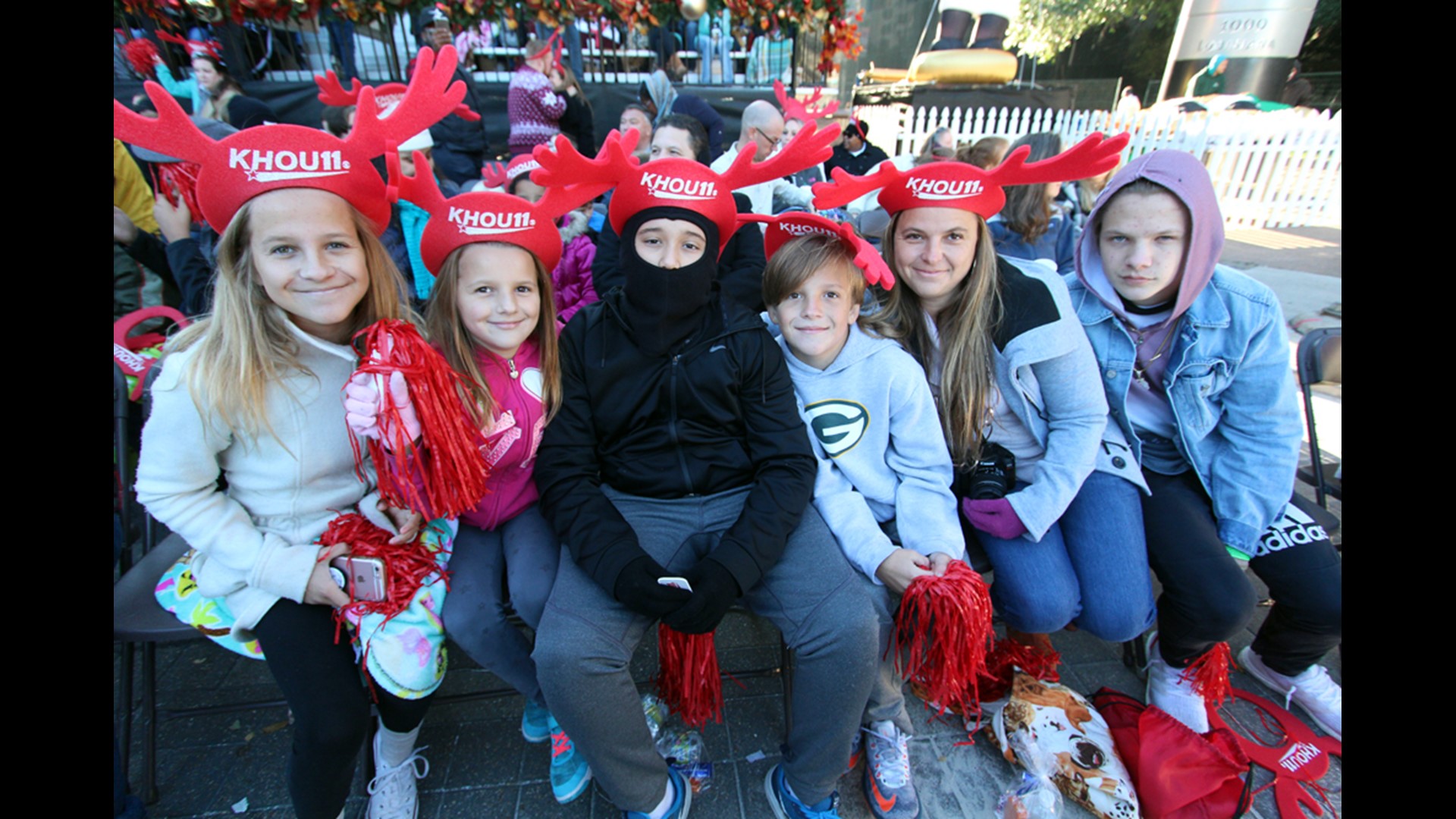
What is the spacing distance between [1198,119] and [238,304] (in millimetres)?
13782

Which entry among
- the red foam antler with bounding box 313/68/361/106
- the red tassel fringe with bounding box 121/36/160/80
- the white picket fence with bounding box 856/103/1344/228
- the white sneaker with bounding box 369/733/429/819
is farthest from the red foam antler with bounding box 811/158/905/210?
the white picket fence with bounding box 856/103/1344/228

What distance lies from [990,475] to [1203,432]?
28.8 inches

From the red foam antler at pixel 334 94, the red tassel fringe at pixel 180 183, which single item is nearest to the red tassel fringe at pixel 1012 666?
the red foam antler at pixel 334 94

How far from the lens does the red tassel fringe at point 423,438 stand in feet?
5.13

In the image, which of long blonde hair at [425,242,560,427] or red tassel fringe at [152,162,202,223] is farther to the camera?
red tassel fringe at [152,162,202,223]

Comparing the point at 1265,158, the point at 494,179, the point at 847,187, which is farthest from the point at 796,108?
the point at 1265,158

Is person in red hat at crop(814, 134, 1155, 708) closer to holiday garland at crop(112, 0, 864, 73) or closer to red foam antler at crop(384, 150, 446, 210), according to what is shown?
red foam antler at crop(384, 150, 446, 210)

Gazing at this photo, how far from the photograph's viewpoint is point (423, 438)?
1606 mm

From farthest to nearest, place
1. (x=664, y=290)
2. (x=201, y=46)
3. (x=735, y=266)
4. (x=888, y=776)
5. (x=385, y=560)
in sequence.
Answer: (x=201, y=46)
(x=735, y=266)
(x=664, y=290)
(x=888, y=776)
(x=385, y=560)

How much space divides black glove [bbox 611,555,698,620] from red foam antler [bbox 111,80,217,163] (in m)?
1.48

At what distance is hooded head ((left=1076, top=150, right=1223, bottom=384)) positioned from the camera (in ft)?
6.28

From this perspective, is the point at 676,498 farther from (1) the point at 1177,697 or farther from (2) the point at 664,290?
(1) the point at 1177,697

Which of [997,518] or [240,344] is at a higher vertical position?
[240,344]
